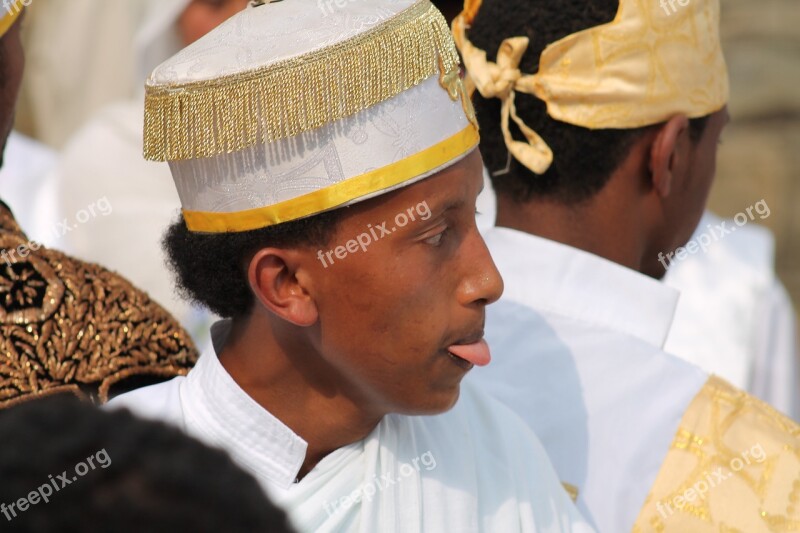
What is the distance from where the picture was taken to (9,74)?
7.62ft

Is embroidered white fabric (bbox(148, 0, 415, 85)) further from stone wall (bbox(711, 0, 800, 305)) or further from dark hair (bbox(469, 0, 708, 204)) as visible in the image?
stone wall (bbox(711, 0, 800, 305))

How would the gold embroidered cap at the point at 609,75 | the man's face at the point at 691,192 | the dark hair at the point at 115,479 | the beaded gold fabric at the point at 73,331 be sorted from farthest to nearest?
the man's face at the point at 691,192 → the gold embroidered cap at the point at 609,75 → the beaded gold fabric at the point at 73,331 → the dark hair at the point at 115,479

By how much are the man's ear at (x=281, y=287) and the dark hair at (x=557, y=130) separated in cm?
99

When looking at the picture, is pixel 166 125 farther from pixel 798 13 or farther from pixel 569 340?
pixel 798 13

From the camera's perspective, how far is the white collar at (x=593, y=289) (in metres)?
2.68

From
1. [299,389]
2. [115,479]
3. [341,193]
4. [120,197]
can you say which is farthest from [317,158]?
[120,197]

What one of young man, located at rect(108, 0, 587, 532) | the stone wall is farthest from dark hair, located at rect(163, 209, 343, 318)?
the stone wall

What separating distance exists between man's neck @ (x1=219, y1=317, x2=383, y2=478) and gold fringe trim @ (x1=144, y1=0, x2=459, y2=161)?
0.34 metres

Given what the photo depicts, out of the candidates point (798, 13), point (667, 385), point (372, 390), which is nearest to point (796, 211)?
point (798, 13)

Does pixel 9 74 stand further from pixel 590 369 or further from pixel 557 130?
pixel 590 369

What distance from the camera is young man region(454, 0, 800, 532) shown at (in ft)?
8.20

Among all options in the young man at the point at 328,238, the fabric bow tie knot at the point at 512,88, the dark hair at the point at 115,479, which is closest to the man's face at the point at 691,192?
the fabric bow tie knot at the point at 512,88

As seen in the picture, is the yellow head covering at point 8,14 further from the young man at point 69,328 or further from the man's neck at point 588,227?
the man's neck at point 588,227

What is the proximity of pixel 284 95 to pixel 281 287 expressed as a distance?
0.31 metres
